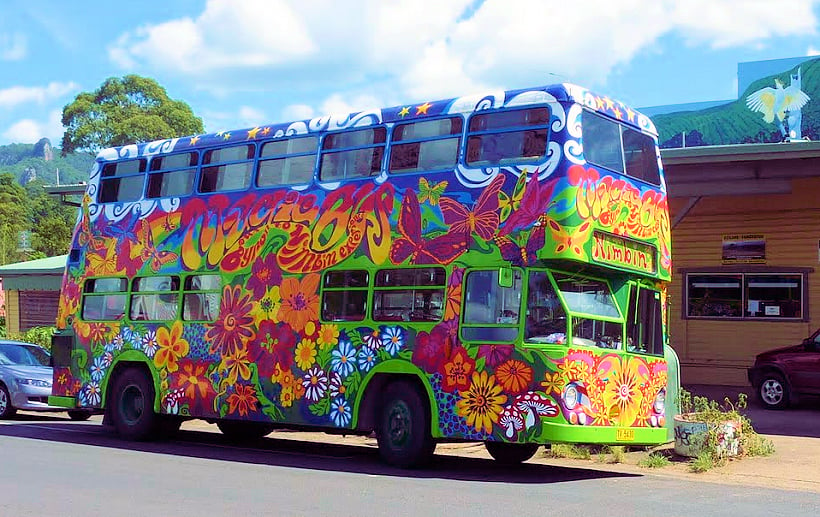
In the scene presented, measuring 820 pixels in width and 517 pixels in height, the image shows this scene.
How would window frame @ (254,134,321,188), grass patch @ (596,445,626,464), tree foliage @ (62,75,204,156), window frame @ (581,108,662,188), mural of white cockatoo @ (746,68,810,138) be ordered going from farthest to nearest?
tree foliage @ (62,75,204,156) → mural of white cockatoo @ (746,68,810,138) → window frame @ (254,134,321,188) → grass patch @ (596,445,626,464) → window frame @ (581,108,662,188)

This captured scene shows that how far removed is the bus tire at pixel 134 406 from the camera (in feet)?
54.0

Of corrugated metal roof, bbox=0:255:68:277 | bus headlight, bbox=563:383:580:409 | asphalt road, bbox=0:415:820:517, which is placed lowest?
asphalt road, bbox=0:415:820:517

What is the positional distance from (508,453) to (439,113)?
14.7ft

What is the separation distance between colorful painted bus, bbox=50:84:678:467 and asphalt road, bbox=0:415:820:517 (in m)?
0.56

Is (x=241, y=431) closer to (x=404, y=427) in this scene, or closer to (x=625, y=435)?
(x=404, y=427)

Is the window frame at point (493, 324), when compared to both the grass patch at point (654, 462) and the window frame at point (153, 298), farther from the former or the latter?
the window frame at point (153, 298)

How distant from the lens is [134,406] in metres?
16.8

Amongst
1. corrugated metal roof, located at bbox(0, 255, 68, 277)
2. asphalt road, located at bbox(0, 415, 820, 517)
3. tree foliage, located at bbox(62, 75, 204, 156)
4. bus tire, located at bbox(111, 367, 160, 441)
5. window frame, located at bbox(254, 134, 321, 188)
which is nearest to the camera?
asphalt road, located at bbox(0, 415, 820, 517)

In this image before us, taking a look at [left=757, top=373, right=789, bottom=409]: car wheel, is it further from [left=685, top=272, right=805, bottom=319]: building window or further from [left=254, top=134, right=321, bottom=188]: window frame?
[left=254, top=134, right=321, bottom=188]: window frame

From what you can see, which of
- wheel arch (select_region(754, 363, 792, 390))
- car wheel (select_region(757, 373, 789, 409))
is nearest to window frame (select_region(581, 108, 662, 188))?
wheel arch (select_region(754, 363, 792, 390))

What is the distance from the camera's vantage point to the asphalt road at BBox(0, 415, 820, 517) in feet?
32.5

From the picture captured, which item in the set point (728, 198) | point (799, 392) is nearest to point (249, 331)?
point (799, 392)

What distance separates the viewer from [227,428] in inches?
683

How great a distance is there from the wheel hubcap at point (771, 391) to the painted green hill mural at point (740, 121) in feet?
90.5
